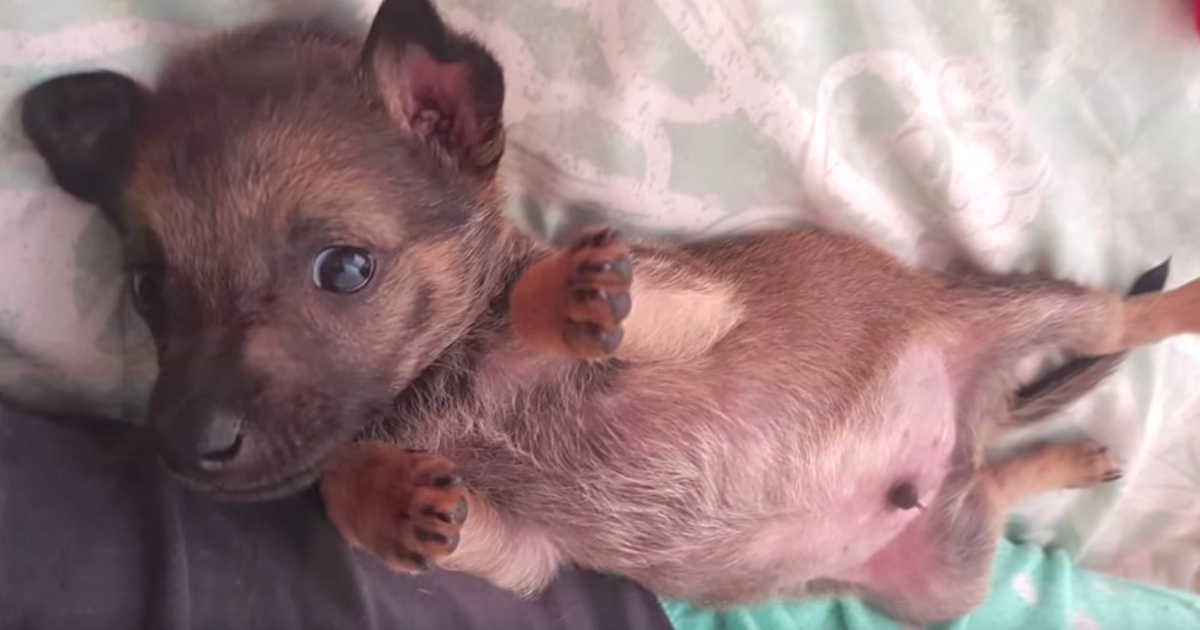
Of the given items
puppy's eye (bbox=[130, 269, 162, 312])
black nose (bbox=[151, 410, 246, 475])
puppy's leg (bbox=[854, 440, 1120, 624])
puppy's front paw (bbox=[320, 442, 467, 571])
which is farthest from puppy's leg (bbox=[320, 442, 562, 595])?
puppy's leg (bbox=[854, 440, 1120, 624])

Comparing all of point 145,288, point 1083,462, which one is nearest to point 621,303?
→ point 145,288

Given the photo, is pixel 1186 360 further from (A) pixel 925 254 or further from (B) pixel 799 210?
(B) pixel 799 210

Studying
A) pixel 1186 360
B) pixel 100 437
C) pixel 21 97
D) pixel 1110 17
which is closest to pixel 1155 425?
pixel 1186 360

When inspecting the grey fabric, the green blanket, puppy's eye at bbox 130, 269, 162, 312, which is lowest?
the green blanket

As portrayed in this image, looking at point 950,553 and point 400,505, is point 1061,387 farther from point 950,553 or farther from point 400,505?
point 400,505

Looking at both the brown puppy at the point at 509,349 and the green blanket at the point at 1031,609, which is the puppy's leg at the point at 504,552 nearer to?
the brown puppy at the point at 509,349

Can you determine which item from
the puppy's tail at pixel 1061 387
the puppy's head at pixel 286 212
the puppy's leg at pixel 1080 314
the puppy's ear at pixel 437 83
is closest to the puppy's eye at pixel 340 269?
the puppy's head at pixel 286 212

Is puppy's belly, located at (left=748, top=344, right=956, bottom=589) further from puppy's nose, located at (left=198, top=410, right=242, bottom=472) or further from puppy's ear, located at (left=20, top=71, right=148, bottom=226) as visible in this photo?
puppy's ear, located at (left=20, top=71, right=148, bottom=226)
